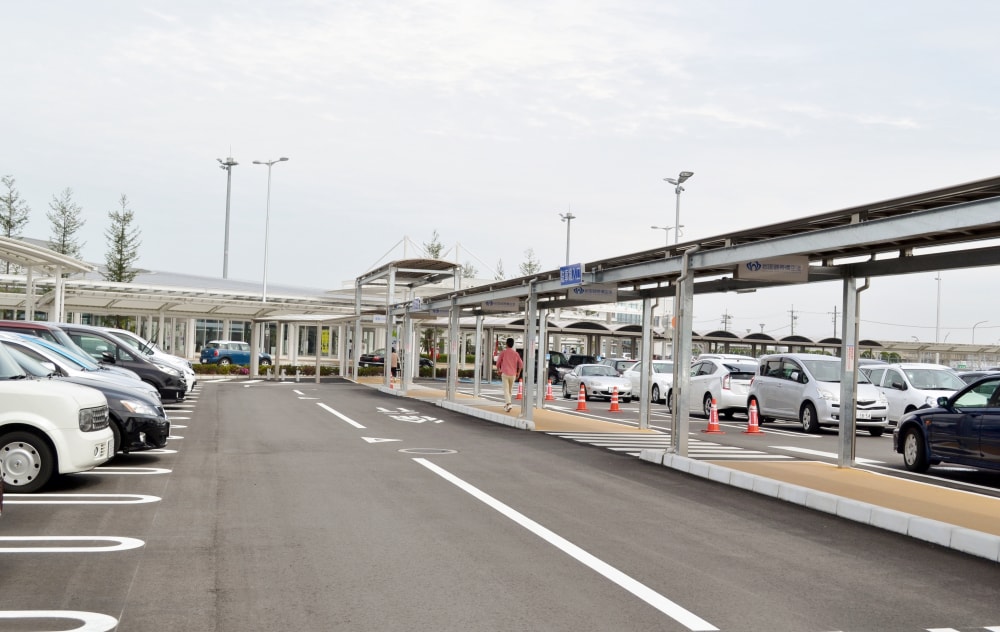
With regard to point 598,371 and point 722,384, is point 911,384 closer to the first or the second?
point 722,384

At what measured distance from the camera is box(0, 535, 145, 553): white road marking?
7.05 m

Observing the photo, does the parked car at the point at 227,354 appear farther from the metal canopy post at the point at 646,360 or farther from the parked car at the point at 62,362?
the parked car at the point at 62,362

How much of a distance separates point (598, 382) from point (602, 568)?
2651 centimetres

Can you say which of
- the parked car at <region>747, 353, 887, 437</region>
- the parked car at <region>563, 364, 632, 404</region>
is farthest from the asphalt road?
the parked car at <region>563, 364, 632, 404</region>

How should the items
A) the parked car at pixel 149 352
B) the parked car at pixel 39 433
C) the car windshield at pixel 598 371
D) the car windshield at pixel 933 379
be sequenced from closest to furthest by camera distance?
1. the parked car at pixel 39 433
2. the car windshield at pixel 933 379
3. the parked car at pixel 149 352
4. the car windshield at pixel 598 371

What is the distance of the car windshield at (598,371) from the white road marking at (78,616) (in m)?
29.2

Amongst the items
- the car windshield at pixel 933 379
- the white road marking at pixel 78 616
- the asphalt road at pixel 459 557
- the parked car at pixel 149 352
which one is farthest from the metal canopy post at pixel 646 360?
the white road marking at pixel 78 616

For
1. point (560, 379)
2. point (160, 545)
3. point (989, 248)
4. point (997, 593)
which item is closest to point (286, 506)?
point (160, 545)

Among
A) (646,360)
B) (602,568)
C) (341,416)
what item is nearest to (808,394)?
(646,360)

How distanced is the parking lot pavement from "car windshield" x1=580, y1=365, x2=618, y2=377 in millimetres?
18744

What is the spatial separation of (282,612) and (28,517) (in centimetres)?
411

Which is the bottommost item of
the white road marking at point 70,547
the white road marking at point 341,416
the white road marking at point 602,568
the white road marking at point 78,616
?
the white road marking at point 341,416

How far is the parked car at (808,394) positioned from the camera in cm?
2067

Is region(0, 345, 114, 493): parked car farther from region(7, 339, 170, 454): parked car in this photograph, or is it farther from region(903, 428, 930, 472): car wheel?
region(903, 428, 930, 472): car wheel
